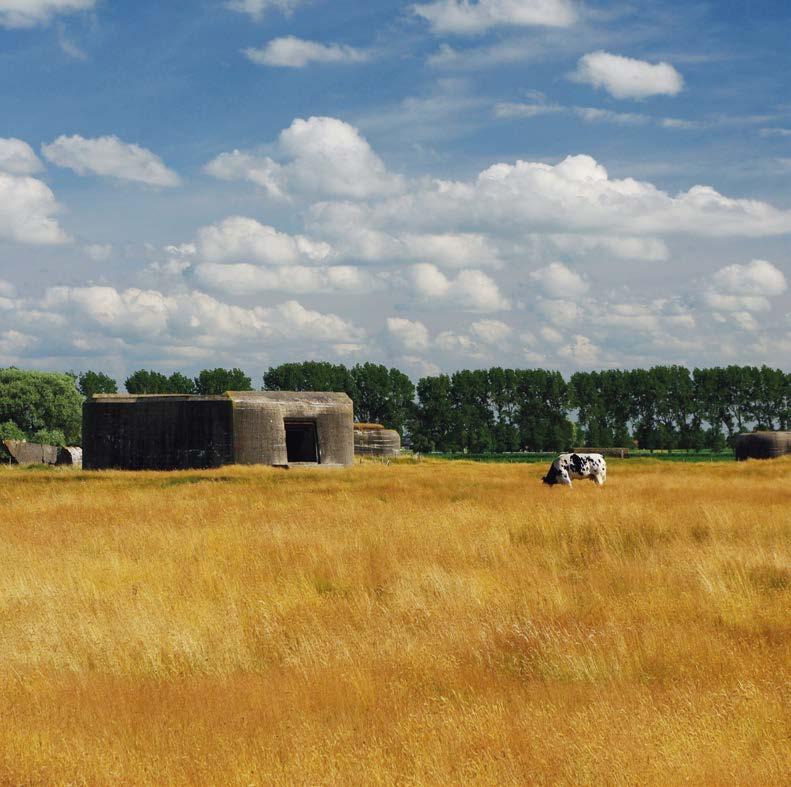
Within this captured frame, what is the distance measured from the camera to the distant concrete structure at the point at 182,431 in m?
41.2

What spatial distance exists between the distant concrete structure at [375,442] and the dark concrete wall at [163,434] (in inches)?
1091

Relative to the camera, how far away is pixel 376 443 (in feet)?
232

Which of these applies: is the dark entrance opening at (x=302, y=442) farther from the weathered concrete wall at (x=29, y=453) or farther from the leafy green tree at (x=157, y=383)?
the leafy green tree at (x=157, y=383)

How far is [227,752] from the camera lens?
4.95 m

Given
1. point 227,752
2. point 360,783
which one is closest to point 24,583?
point 227,752

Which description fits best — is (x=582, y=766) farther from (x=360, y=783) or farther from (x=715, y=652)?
(x=715, y=652)

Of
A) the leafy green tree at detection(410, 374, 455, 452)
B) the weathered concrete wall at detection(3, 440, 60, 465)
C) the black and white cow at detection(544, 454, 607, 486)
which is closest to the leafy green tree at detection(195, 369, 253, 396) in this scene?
the leafy green tree at detection(410, 374, 455, 452)

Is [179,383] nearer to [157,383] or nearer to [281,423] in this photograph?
[157,383]

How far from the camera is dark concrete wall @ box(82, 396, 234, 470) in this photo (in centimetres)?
4116

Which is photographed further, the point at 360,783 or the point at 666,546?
the point at 666,546

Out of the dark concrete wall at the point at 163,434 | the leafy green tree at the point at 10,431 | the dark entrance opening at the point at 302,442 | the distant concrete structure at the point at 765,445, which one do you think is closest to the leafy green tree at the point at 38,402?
the leafy green tree at the point at 10,431

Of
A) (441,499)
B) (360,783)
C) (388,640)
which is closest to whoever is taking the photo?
(360,783)

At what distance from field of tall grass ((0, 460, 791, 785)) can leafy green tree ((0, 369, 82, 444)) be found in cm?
6329

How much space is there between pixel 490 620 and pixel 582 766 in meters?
3.17
